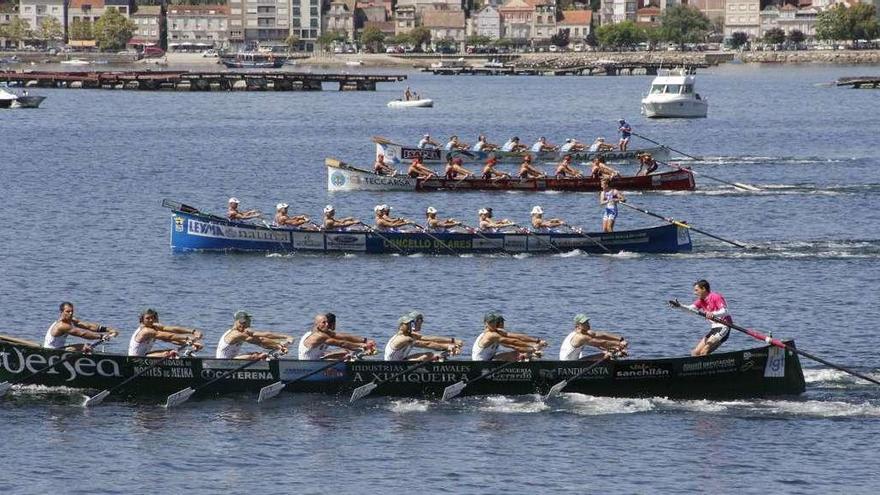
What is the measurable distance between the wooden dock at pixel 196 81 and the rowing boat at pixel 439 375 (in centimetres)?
14569

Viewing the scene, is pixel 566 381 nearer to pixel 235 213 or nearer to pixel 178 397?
pixel 178 397

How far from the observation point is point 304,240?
59469mm

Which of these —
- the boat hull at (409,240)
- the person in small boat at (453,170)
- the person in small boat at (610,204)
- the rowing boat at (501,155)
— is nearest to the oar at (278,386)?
the boat hull at (409,240)

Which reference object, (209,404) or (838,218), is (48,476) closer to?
(209,404)

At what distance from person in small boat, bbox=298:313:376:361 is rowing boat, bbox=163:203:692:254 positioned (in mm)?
20544

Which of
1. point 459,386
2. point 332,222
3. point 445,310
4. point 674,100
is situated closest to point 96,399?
point 459,386

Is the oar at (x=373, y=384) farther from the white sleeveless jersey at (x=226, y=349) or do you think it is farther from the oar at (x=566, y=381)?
the white sleeveless jersey at (x=226, y=349)

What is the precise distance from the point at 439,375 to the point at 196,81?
497ft

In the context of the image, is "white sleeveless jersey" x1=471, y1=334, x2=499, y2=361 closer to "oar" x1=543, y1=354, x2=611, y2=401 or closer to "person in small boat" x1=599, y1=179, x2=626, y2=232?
"oar" x1=543, y1=354, x2=611, y2=401

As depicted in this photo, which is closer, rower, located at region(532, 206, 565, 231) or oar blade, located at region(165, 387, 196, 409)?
oar blade, located at region(165, 387, 196, 409)

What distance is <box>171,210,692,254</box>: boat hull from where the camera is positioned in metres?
59.3

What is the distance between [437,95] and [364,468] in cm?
15875

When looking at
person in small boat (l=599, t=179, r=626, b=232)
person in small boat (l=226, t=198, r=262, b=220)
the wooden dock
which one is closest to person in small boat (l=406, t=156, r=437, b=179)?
person in small boat (l=226, t=198, r=262, b=220)

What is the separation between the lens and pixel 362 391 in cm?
3838
